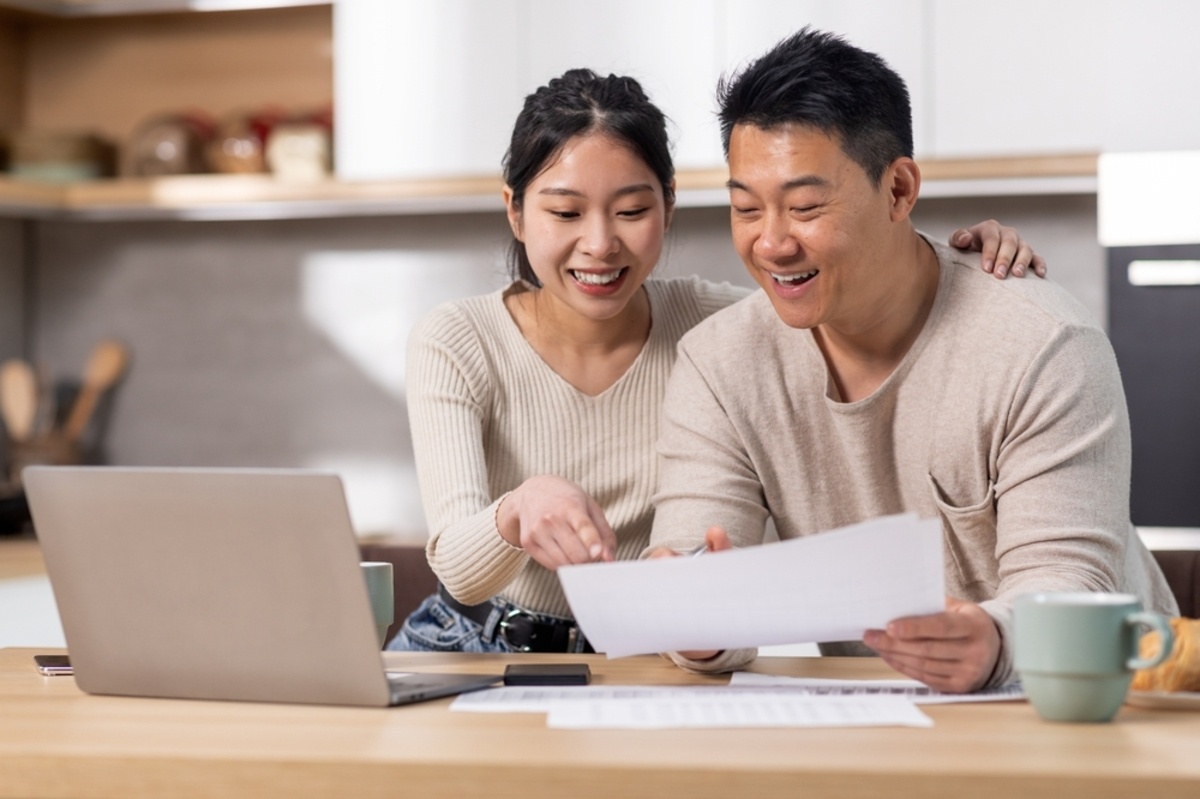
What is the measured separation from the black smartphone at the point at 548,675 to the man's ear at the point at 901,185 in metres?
0.62

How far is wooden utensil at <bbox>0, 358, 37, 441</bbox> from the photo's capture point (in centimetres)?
340

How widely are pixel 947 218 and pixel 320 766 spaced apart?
2.56 meters

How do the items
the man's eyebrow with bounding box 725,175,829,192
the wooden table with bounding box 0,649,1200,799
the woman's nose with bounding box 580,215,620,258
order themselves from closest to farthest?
1. the wooden table with bounding box 0,649,1200,799
2. the man's eyebrow with bounding box 725,175,829,192
3. the woman's nose with bounding box 580,215,620,258

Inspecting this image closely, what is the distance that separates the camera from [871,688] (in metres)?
1.12

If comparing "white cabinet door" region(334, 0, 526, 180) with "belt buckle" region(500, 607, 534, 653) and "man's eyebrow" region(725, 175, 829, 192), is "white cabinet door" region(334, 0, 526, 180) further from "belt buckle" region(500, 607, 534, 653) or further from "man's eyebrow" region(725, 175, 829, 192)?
"man's eyebrow" region(725, 175, 829, 192)

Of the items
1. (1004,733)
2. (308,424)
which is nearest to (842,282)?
(1004,733)

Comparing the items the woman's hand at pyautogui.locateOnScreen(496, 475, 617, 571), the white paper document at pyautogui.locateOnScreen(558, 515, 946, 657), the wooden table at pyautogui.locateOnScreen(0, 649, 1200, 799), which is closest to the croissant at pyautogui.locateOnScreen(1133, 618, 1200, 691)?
the wooden table at pyautogui.locateOnScreen(0, 649, 1200, 799)

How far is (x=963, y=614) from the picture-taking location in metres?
1.06

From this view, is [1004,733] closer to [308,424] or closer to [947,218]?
[947,218]

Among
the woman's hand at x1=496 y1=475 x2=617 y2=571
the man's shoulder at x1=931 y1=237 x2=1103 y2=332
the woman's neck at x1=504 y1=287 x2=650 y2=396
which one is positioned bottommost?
the woman's hand at x1=496 y1=475 x2=617 y2=571

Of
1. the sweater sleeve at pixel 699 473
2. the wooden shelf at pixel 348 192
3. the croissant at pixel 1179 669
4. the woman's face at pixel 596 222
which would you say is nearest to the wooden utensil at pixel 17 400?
the wooden shelf at pixel 348 192

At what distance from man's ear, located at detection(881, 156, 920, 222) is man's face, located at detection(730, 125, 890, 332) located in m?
0.02

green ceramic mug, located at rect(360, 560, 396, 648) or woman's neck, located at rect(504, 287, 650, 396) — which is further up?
woman's neck, located at rect(504, 287, 650, 396)

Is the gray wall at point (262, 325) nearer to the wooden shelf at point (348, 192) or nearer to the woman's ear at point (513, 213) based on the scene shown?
the wooden shelf at point (348, 192)
